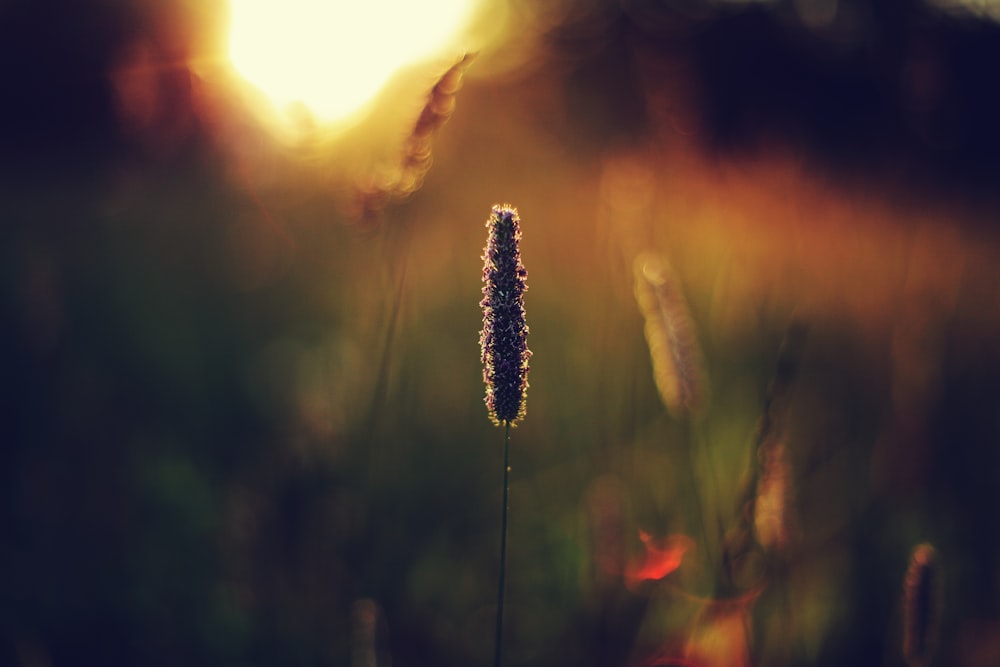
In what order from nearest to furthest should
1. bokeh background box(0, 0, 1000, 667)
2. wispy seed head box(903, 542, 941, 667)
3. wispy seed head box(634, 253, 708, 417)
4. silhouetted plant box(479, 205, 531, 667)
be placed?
silhouetted plant box(479, 205, 531, 667) < wispy seed head box(903, 542, 941, 667) < wispy seed head box(634, 253, 708, 417) < bokeh background box(0, 0, 1000, 667)

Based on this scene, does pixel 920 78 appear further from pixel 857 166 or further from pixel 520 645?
pixel 520 645

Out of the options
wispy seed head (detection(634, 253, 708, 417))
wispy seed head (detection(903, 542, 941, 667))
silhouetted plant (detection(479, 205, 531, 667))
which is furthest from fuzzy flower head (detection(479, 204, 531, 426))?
wispy seed head (detection(903, 542, 941, 667))

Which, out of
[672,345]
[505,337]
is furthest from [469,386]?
[505,337]

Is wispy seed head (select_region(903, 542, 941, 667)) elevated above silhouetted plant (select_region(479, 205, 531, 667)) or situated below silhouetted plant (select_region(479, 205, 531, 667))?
below

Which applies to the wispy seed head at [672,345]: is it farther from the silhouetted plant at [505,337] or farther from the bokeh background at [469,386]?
the silhouetted plant at [505,337]

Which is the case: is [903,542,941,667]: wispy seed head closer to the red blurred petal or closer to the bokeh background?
the bokeh background

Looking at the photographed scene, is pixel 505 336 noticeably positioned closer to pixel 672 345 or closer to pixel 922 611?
pixel 672 345
